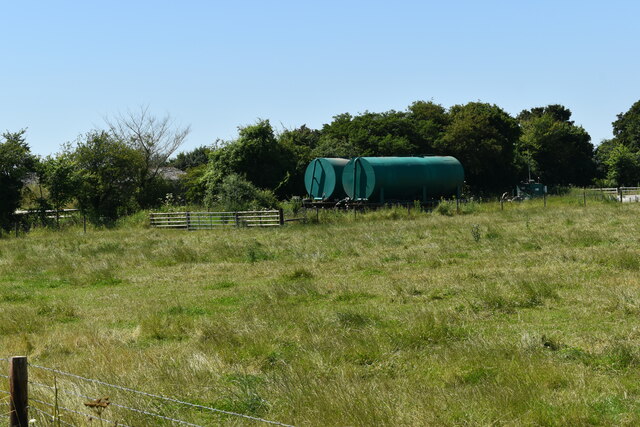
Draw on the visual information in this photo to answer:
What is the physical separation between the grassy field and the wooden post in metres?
0.64

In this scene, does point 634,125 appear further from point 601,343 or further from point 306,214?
point 601,343

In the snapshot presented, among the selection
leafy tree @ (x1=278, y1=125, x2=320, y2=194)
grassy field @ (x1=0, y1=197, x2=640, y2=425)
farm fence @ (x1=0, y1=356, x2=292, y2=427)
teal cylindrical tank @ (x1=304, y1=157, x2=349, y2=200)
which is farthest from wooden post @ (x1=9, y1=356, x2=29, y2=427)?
leafy tree @ (x1=278, y1=125, x2=320, y2=194)

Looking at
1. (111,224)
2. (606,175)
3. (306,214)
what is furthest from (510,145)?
(111,224)

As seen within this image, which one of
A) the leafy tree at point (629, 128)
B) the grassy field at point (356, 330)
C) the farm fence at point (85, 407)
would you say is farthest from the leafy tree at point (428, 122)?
the farm fence at point (85, 407)

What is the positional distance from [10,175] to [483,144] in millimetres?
39203

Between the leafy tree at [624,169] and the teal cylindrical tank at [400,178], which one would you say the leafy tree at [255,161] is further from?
the leafy tree at [624,169]

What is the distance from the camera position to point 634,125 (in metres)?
93.2

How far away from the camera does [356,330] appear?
35.3 ft

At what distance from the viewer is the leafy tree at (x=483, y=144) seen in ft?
209

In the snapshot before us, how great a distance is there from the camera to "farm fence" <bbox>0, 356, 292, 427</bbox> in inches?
238

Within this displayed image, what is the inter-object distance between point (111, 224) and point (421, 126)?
32.7m

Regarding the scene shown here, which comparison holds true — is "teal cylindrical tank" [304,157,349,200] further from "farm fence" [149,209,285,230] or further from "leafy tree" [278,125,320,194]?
"farm fence" [149,209,285,230]

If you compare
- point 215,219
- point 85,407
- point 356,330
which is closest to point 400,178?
point 215,219

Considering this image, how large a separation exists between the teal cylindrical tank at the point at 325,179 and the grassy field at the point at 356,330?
26.9m
